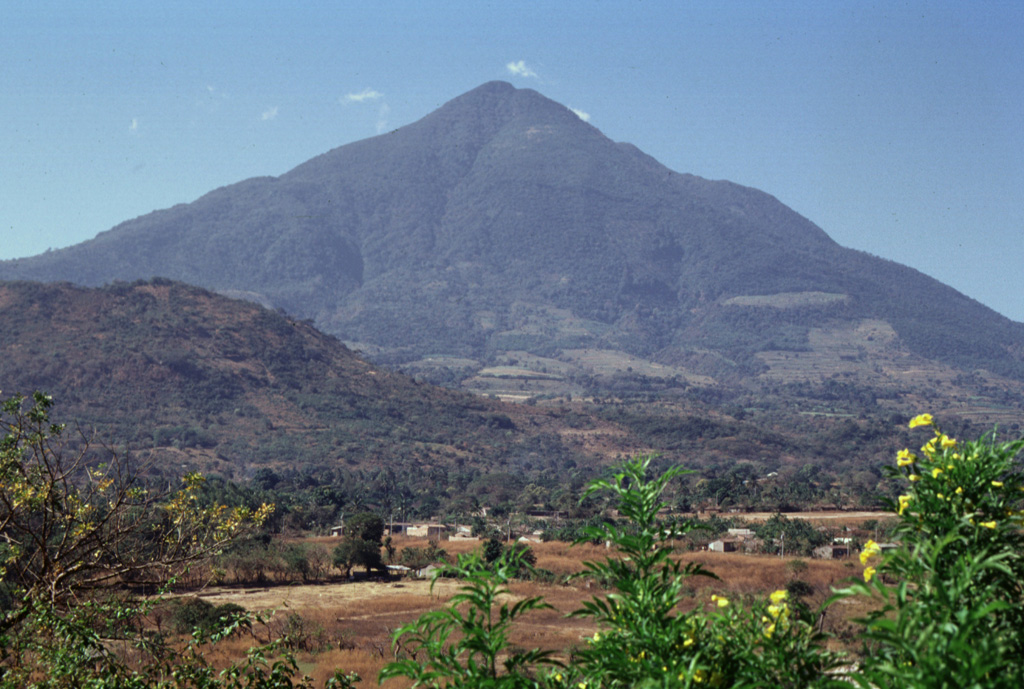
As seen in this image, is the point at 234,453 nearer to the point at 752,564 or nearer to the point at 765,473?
the point at 765,473

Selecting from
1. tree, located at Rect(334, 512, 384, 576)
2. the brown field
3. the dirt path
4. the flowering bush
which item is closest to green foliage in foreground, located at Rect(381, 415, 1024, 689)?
the flowering bush

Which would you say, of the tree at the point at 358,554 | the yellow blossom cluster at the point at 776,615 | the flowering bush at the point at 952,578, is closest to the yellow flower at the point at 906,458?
the flowering bush at the point at 952,578

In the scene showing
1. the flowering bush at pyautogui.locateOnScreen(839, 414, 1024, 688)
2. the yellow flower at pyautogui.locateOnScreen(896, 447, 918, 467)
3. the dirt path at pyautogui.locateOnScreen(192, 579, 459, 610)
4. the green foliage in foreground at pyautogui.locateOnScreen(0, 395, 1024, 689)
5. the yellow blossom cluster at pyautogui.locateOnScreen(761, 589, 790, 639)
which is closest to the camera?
the flowering bush at pyautogui.locateOnScreen(839, 414, 1024, 688)

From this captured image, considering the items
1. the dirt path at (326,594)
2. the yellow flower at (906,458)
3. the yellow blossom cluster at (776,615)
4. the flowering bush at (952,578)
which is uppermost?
the yellow flower at (906,458)

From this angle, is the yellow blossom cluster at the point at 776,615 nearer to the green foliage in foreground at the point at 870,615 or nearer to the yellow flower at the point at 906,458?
the green foliage in foreground at the point at 870,615

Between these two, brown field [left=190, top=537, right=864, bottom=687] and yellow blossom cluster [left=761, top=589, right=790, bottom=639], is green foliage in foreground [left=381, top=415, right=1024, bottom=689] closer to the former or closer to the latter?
yellow blossom cluster [left=761, top=589, right=790, bottom=639]

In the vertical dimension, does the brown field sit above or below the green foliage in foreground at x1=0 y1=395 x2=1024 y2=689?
below

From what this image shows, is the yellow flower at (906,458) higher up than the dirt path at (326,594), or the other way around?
the yellow flower at (906,458)

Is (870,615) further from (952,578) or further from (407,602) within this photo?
(407,602)

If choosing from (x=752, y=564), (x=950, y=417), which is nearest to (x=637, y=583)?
(x=752, y=564)
